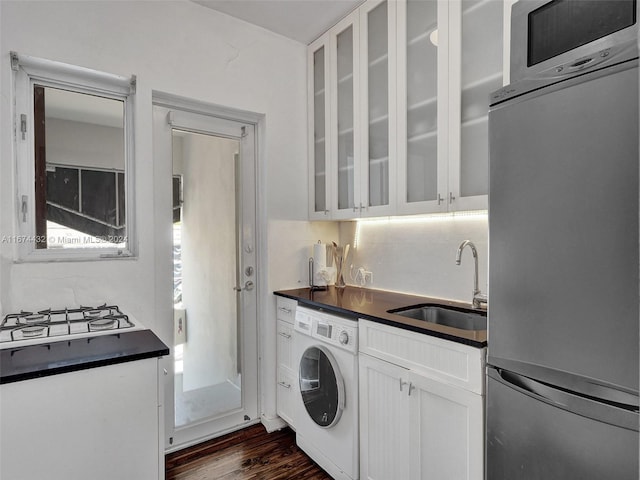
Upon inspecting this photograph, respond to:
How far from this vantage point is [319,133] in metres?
2.68

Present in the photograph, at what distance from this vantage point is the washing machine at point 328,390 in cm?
186

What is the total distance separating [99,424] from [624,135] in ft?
5.58

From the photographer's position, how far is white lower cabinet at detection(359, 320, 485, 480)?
4.42 ft

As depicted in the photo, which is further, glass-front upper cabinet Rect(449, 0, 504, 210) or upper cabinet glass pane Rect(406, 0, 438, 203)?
upper cabinet glass pane Rect(406, 0, 438, 203)

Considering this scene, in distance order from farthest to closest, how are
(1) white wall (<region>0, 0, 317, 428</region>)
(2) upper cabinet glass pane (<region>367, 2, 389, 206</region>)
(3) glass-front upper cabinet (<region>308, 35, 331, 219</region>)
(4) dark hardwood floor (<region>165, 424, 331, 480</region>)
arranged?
(3) glass-front upper cabinet (<region>308, 35, 331, 219</region>) → (2) upper cabinet glass pane (<region>367, 2, 389, 206</region>) → (4) dark hardwood floor (<region>165, 424, 331, 480</region>) → (1) white wall (<region>0, 0, 317, 428</region>)

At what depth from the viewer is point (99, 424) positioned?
121cm

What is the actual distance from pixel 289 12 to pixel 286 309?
1.89m

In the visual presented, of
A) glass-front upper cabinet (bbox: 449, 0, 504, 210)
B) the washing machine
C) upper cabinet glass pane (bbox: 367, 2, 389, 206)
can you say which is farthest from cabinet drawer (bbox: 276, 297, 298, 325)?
glass-front upper cabinet (bbox: 449, 0, 504, 210)

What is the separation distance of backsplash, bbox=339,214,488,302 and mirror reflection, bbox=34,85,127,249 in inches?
60.6

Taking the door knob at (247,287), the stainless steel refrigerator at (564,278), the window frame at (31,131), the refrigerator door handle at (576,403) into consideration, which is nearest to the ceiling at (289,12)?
the window frame at (31,131)

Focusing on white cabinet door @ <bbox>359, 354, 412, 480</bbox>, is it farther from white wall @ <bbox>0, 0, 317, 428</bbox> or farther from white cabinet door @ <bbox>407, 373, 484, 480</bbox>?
white wall @ <bbox>0, 0, 317, 428</bbox>

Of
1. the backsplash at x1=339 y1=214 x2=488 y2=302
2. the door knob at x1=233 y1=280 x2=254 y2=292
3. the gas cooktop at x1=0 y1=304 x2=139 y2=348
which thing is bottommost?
the gas cooktop at x1=0 y1=304 x2=139 y2=348

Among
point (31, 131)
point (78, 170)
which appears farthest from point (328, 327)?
point (31, 131)

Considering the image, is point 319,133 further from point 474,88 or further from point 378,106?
point 474,88
